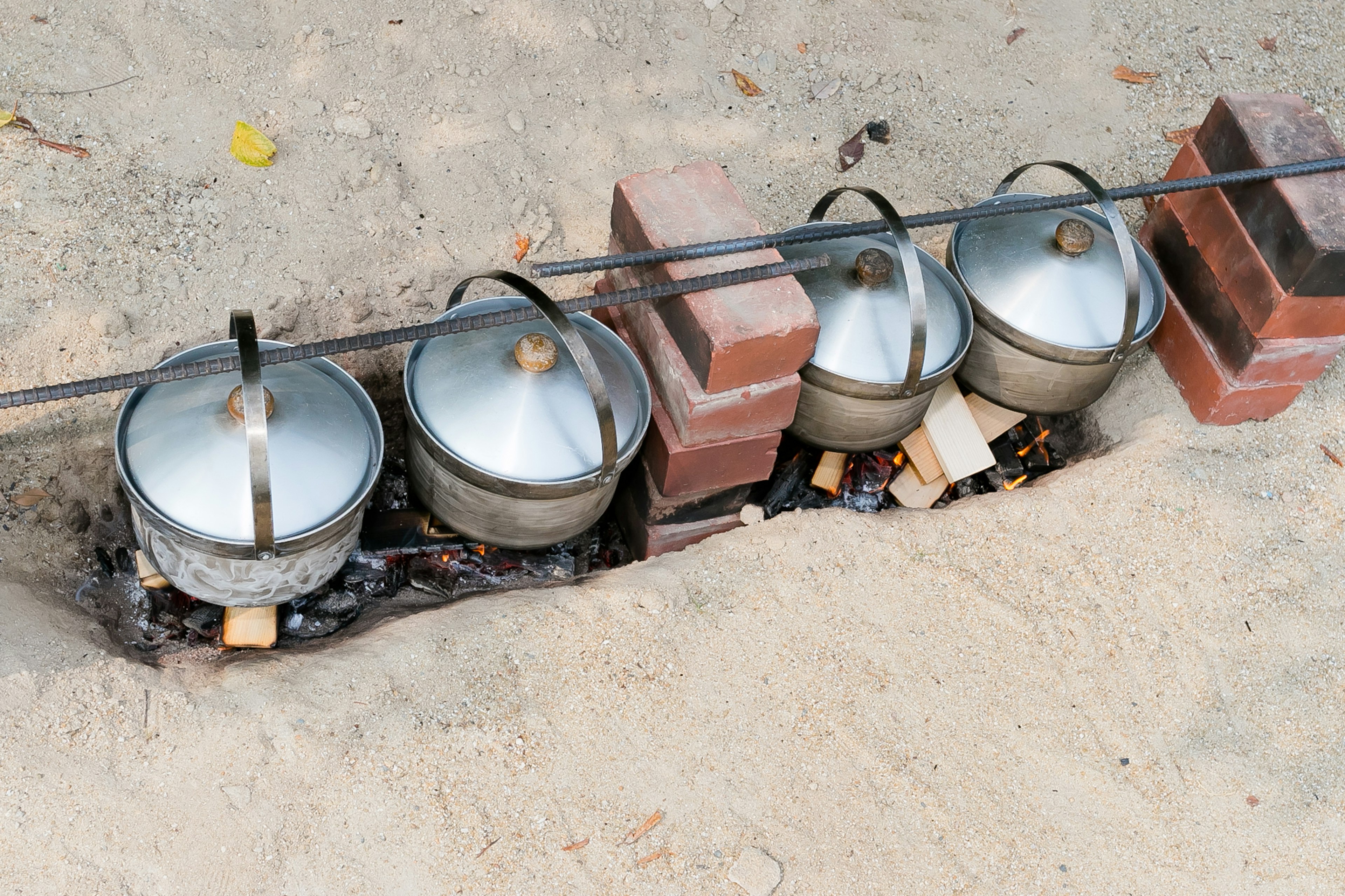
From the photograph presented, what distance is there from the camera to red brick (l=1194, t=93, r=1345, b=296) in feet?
12.5

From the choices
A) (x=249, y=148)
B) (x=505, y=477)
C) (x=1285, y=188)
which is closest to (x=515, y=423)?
(x=505, y=477)

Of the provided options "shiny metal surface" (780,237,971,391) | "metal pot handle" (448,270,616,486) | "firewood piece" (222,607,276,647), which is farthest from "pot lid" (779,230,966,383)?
"firewood piece" (222,607,276,647)

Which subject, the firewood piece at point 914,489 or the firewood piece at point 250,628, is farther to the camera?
the firewood piece at point 914,489

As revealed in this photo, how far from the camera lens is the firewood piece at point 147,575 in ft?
11.8

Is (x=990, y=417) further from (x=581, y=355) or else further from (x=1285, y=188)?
(x=581, y=355)

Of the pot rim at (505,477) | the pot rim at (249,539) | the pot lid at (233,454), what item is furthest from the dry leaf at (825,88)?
the pot lid at (233,454)

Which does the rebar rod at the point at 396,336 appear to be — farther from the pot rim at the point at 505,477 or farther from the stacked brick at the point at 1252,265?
the stacked brick at the point at 1252,265

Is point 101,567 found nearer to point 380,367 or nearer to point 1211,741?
point 380,367

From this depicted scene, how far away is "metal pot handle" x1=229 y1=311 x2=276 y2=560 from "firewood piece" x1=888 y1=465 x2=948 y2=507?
102 inches

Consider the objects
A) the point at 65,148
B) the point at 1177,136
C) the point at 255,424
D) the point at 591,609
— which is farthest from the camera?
the point at 1177,136

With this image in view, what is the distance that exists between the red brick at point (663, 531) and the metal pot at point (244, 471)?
3.73ft

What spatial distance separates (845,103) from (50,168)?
3.60 m

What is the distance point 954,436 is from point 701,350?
4.97 feet

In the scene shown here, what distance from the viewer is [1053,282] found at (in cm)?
387
